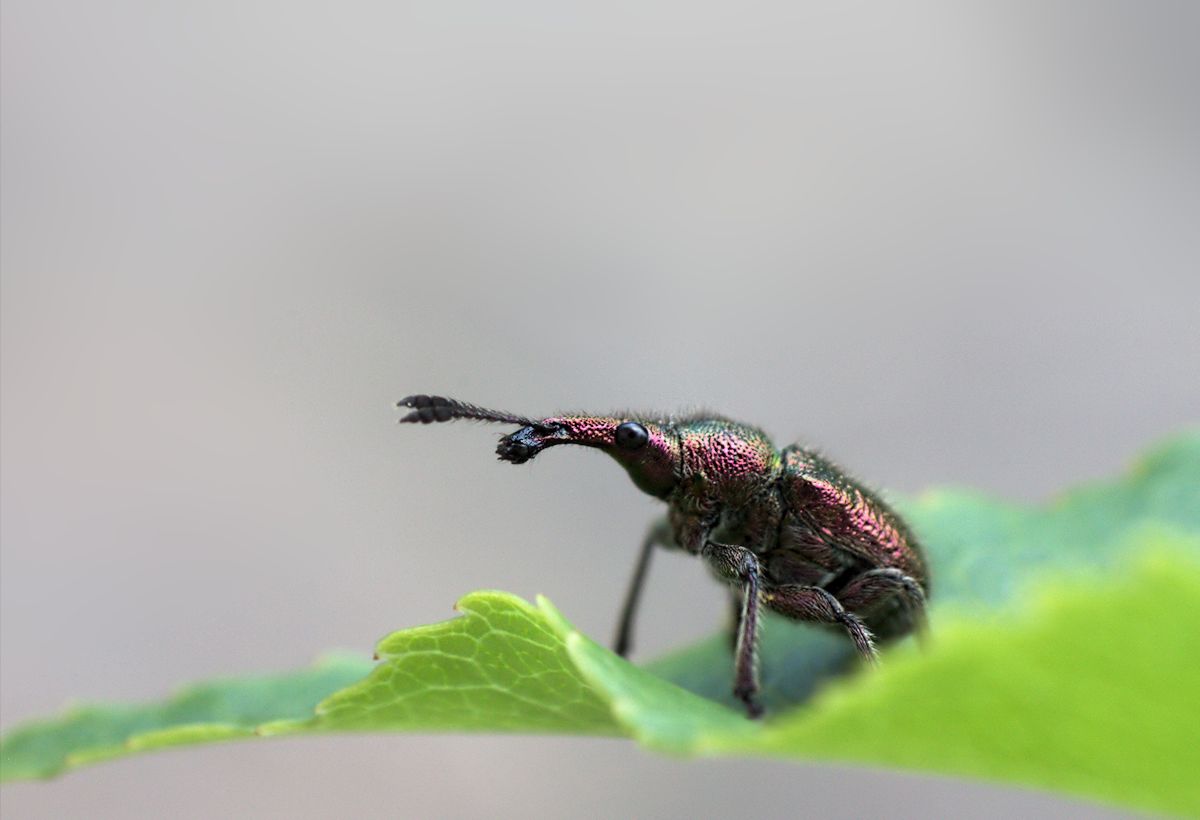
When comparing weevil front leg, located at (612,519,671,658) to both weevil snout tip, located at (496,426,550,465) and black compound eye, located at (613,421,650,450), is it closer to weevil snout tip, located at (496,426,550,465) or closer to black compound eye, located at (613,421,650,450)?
black compound eye, located at (613,421,650,450)

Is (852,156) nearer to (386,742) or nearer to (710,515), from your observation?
(386,742)

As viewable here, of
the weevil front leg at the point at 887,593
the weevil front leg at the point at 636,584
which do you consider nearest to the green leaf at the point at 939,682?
the weevil front leg at the point at 887,593

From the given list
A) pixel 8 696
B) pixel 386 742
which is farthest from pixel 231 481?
pixel 386 742

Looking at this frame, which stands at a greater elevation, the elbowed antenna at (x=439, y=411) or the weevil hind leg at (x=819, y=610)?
the elbowed antenna at (x=439, y=411)

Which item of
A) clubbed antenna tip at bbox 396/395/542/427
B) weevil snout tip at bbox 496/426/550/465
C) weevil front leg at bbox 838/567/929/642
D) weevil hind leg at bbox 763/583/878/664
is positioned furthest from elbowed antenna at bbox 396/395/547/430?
weevil front leg at bbox 838/567/929/642

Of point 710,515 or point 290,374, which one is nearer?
point 710,515

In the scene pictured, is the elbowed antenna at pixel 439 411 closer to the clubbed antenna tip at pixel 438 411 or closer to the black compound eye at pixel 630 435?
the clubbed antenna tip at pixel 438 411

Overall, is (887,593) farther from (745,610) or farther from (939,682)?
(939,682)

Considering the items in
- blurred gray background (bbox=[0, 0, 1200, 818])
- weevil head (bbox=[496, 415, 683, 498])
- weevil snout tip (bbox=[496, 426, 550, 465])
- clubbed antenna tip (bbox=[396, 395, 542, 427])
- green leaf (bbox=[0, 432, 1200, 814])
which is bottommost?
green leaf (bbox=[0, 432, 1200, 814])
